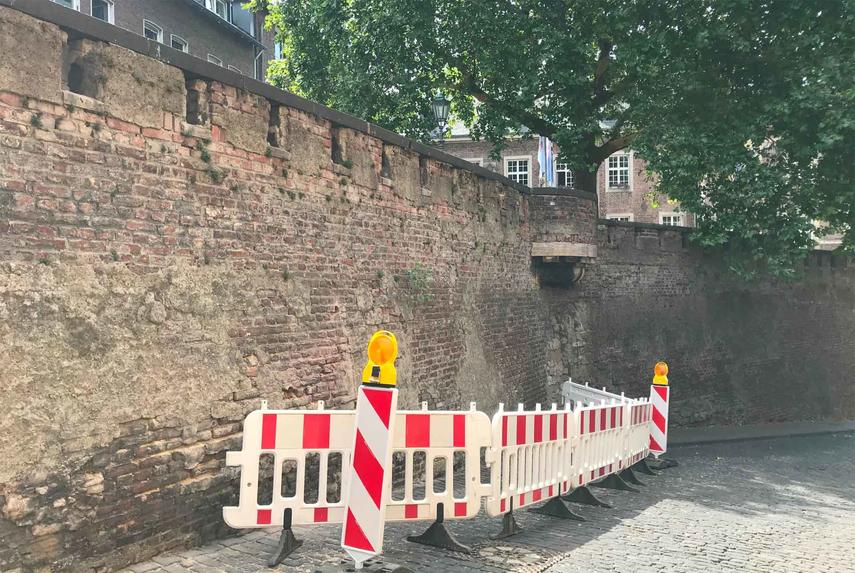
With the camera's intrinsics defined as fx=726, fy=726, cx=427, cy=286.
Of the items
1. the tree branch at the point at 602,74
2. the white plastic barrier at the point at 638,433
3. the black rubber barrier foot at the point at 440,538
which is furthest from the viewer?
the tree branch at the point at 602,74

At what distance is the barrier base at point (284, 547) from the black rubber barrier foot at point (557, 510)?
281cm

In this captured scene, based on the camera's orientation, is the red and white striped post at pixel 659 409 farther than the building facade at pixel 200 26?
No

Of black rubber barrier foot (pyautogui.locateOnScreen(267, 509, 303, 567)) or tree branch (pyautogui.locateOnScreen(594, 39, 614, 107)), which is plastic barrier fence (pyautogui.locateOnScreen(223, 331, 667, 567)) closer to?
black rubber barrier foot (pyautogui.locateOnScreen(267, 509, 303, 567))

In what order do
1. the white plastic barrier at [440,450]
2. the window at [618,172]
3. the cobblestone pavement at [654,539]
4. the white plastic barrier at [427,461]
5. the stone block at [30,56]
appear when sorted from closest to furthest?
the stone block at [30,56]
the white plastic barrier at [427,461]
the cobblestone pavement at [654,539]
the white plastic barrier at [440,450]
the window at [618,172]

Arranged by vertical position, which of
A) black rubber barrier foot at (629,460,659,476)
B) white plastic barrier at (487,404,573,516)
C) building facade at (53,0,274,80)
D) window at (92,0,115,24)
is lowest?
black rubber barrier foot at (629,460,659,476)

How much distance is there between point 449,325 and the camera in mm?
10180

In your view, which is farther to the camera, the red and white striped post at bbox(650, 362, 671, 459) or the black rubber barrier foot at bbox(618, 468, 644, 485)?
the red and white striped post at bbox(650, 362, 671, 459)

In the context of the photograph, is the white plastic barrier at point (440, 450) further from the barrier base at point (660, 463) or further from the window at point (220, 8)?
the window at point (220, 8)

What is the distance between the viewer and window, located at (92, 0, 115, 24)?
66.2 feet

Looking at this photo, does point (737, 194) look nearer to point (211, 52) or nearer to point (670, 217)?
point (211, 52)

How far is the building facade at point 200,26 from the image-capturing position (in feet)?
67.9

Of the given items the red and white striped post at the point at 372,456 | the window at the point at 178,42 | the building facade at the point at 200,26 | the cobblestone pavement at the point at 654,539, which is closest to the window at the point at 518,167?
the building facade at the point at 200,26

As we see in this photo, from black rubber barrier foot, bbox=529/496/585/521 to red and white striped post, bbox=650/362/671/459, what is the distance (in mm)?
3823

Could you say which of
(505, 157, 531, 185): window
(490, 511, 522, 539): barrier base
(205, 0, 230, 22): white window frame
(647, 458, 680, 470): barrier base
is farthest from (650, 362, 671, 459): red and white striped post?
(505, 157, 531, 185): window
